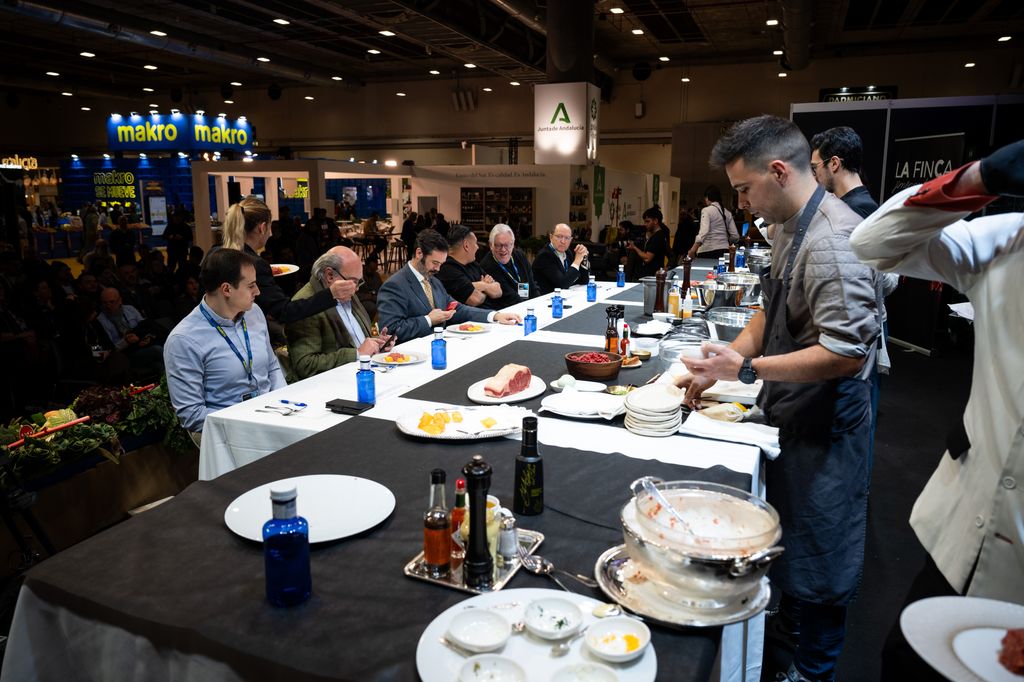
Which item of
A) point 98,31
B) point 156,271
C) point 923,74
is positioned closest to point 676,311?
point 156,271

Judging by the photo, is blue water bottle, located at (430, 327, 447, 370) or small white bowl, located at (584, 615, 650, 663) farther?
blue water bottle, located at (430, 327, 447, 370)

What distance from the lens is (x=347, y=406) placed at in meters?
2.43

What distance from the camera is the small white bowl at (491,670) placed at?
104 cm

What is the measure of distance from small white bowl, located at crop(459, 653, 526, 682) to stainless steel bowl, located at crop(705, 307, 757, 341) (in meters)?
2.31

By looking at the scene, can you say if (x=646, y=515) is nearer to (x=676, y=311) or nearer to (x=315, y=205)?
(x=676, y=311)

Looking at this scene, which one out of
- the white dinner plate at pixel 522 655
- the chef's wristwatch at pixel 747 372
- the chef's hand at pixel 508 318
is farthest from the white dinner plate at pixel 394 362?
the white dinner plate at pixel 522 655

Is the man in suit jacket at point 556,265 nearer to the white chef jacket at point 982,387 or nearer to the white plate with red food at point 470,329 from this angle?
the white plate with red food at point 470,329

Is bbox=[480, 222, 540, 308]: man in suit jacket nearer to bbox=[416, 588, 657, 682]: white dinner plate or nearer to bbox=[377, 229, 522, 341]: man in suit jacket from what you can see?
bbox=[377, 229, 522, 341]: man in suit jacket

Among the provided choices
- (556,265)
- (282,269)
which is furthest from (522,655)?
(556,265)

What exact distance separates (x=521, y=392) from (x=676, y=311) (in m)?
2.03

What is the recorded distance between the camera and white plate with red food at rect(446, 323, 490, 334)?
3.99 meters

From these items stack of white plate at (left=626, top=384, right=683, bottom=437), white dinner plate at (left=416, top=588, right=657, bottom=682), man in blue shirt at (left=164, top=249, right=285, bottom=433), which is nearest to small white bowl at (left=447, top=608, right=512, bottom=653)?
white dinner plate at (left=416, top=588, right=657, bottom=682)

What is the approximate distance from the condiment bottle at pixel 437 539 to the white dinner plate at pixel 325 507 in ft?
0.74

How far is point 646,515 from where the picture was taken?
49.8 inches
